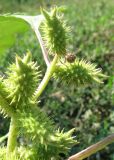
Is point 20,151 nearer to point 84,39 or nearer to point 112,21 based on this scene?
point 84,39

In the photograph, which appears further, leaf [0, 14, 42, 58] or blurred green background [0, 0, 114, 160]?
blurred green background [0, 0, 114, 160]

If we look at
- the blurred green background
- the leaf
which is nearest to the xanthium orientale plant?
the leaf

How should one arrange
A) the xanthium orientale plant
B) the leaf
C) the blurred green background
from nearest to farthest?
the xanthium orientale plant → the leaf → the blurred green background

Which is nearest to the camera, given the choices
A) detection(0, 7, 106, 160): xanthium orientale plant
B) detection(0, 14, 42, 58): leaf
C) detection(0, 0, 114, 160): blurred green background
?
detection(0, 7, 106, 160): xanthium orientale plant

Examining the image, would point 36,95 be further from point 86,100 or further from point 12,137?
point 86,100

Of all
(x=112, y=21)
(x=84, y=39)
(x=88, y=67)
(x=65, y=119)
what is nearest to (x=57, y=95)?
(x=65, y=119)

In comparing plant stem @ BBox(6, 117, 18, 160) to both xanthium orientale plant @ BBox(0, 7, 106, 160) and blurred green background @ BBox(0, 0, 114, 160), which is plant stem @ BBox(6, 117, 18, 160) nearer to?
xanthium orientale plant @ BBox(0, 7, 106, 160)
